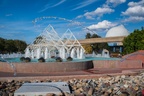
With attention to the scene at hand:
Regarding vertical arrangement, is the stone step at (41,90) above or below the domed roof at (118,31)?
below

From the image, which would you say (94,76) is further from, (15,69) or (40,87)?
(15,69)

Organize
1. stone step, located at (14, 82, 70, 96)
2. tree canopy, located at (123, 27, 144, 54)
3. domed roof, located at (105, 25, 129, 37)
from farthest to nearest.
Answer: domed roof, located at (105, 25, 129, 37), tree canopy, located at (123, 27, 144, 54), stone step, located at (14, 82, 70, 96)

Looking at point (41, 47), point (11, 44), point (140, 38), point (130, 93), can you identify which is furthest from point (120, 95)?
point (11, 44)

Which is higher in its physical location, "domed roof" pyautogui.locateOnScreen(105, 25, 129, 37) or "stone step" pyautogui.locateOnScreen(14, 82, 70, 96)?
"domed roof" pyautogui.locateOnScreen(105, 25, 129, 37)

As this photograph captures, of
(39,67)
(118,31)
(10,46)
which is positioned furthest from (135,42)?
(118,31)

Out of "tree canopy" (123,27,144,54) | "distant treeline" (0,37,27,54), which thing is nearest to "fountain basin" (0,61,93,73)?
"tree canopy" (123,27,144,54)

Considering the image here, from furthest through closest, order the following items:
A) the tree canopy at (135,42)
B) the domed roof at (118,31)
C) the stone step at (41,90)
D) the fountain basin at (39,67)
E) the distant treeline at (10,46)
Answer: the domed roof at (118,31) < the distant treeline at (10,46) < the tree canopy at (135,42) < the fountain basin at (39,67) < the stone step at (41,90)

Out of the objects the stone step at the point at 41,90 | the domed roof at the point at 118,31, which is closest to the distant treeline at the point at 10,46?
the domed roof at the point at 118,31

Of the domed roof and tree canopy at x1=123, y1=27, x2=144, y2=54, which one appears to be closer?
tree canopy at x1=123, y1=27, x2=144, y2=54

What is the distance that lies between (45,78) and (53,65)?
4.02 metres

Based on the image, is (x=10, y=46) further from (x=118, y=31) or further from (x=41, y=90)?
(x=41, y=90)

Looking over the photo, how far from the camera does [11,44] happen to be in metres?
59.9

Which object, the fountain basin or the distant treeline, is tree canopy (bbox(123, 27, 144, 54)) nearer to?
the fountain basin

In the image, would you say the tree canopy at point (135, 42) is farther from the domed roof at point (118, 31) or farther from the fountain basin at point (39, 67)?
the domed roof at point (118, 31)
